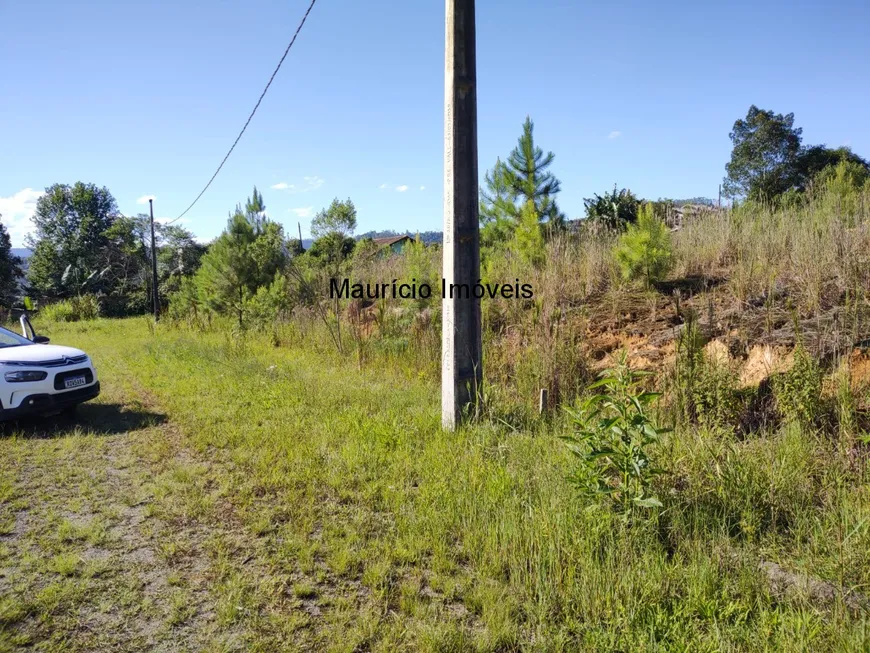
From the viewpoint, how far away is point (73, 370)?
6074 millimetres

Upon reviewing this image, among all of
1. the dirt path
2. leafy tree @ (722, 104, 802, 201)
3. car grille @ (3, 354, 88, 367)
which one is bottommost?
the dirt path

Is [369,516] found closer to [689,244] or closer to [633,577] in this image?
[633,577]

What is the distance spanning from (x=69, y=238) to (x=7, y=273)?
10967 mm

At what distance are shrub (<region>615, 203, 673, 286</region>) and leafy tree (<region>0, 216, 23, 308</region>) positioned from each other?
44435 millimetres

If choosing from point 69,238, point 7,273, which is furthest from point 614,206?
point 69,238

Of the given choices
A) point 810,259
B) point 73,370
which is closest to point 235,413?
point 73,370

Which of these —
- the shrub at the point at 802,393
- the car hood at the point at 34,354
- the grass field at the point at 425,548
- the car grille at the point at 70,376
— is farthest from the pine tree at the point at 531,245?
the car hood at the point at 34,354

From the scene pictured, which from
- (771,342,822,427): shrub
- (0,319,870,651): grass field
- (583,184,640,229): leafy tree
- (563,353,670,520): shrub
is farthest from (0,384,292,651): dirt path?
(583,184,640,229): leafy tree

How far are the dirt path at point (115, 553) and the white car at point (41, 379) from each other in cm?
67

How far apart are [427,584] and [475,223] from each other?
3149 mm

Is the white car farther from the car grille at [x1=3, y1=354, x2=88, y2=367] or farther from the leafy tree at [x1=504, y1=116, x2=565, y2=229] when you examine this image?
the leafy tree at [x1=504, y1=116, x2=565, y2=229]

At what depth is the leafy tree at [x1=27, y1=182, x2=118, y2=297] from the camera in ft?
136

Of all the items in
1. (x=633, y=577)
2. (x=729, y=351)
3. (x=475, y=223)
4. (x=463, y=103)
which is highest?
(x=463, y=103)

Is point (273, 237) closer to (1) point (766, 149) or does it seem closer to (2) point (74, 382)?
(2) point (74, 382)
